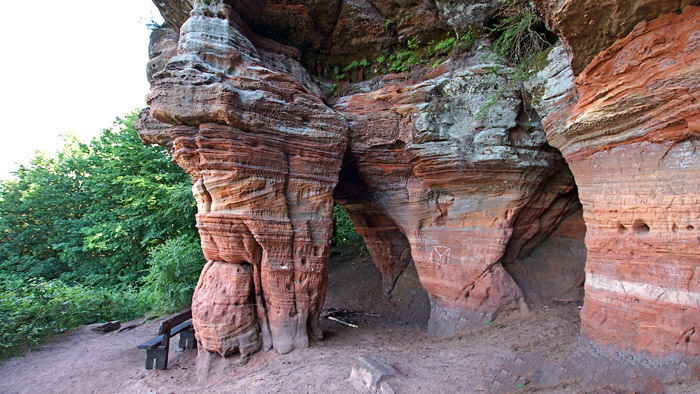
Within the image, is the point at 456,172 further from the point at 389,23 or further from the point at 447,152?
the point at 389,23

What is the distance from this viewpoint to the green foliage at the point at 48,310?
789 centimetres

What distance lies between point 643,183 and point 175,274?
10.7 meters

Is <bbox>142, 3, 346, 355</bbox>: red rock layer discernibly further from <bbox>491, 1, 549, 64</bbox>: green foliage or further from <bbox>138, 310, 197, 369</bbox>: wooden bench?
<bbox>491, 1, 549, 64</bbox>: green foliage

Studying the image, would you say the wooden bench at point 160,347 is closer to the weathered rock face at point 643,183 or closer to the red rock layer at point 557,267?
the red rock layer at point 557,267

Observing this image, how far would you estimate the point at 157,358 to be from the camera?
21.1 ft

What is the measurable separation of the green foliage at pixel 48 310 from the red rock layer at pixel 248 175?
18.6ft

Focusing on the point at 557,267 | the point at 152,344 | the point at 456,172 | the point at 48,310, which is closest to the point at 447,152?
the point at 456,172

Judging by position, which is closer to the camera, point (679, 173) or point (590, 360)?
point (679, 173)

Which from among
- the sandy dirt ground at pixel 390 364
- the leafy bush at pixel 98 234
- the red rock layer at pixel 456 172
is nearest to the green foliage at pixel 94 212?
the leafy bush at pixel 98 234

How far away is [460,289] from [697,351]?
363 cm

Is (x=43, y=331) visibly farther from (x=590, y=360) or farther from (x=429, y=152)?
(x=590, y=360)

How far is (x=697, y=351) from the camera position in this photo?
10.1 feet

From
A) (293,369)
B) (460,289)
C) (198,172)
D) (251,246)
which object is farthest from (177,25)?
(460,289)

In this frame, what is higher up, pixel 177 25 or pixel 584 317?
pixel 177 25
